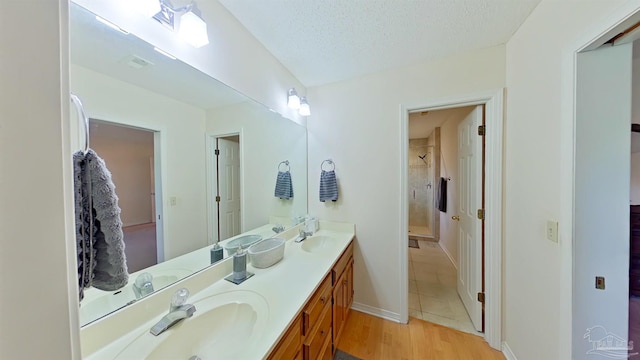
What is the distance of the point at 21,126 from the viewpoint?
271mm

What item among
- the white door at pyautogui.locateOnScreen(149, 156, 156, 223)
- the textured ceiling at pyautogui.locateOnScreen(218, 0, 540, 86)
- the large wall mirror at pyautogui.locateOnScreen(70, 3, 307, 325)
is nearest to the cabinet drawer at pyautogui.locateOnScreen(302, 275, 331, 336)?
the large wall mirror at pyautogui.locateOnScreen(70, 3, 307, 325)

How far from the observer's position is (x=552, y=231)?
1135mm

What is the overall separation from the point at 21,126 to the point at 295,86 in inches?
77.6

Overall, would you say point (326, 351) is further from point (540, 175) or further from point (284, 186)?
point (540, 175)

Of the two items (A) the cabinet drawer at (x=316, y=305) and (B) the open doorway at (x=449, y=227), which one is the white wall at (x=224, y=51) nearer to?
(A) the cabinet drawer at (x=316, y=305)

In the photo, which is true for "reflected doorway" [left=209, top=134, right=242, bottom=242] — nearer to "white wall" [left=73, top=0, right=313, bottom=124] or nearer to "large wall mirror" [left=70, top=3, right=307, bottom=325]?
"large wall mirror" [left=70, top=3, right=307, bottom=325]

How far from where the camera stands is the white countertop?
0.74m

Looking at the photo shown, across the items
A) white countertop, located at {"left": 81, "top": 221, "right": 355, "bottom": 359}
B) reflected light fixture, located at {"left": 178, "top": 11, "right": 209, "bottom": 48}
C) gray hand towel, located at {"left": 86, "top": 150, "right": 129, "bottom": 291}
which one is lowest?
white countertop, located at {"left": 81, "top": 221, "right": 355, "bottom": 359}

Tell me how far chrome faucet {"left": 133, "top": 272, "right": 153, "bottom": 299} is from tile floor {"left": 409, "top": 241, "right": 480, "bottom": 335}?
209cm

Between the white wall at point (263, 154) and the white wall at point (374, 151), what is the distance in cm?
21

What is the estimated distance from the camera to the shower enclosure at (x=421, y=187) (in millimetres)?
4613

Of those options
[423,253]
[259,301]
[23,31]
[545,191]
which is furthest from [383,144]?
[423,253]

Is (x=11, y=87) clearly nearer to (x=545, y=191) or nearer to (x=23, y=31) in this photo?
(x=23, y=31)

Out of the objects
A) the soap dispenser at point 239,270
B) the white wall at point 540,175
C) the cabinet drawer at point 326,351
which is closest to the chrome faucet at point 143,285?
the soap dispenser at point 239,270
